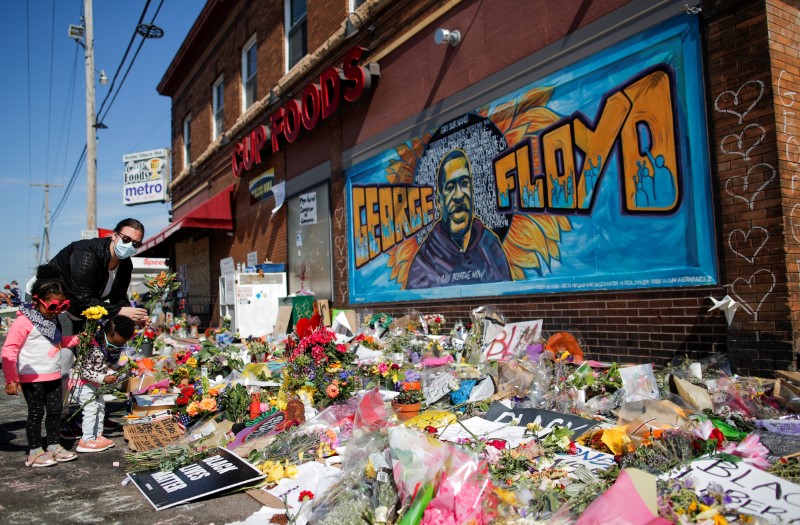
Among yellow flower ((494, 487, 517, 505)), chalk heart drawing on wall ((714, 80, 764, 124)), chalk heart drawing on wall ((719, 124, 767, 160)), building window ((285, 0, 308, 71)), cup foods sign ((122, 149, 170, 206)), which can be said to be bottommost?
yellow flower ((494, 487, 517, 505))

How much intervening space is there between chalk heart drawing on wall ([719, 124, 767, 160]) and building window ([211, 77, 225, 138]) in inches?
626

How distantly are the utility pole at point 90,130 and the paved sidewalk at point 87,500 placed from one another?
46.1 feet

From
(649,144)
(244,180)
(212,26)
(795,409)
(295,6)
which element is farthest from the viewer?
(212,26)

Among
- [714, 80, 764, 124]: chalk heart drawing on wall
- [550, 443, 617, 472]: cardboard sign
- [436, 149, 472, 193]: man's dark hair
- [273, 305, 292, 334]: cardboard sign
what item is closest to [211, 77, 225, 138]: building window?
[273, 305, 292, 334]: cardboard sign

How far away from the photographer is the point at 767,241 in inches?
181

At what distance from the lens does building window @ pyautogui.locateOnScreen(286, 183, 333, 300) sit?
37.7 feet

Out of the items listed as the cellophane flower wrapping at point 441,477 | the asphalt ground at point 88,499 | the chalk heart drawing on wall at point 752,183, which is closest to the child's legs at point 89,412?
the asphalt ground at point 88,499

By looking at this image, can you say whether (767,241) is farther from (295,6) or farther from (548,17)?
(295,6)

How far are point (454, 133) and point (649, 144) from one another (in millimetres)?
3180

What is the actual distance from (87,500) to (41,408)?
116cm

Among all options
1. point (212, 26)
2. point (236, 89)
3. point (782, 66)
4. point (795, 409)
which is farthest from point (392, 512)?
point (212, 26)

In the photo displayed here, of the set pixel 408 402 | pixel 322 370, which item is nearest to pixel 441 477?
pixel 408 402

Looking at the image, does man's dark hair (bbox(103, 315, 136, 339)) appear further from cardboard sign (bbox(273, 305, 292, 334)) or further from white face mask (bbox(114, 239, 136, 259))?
cardboard sign (bbox(273, 305, 292, 334))

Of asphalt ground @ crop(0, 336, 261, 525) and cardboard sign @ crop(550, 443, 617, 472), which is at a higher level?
cardboard sign @ crop(550, 443, 617, 472)
